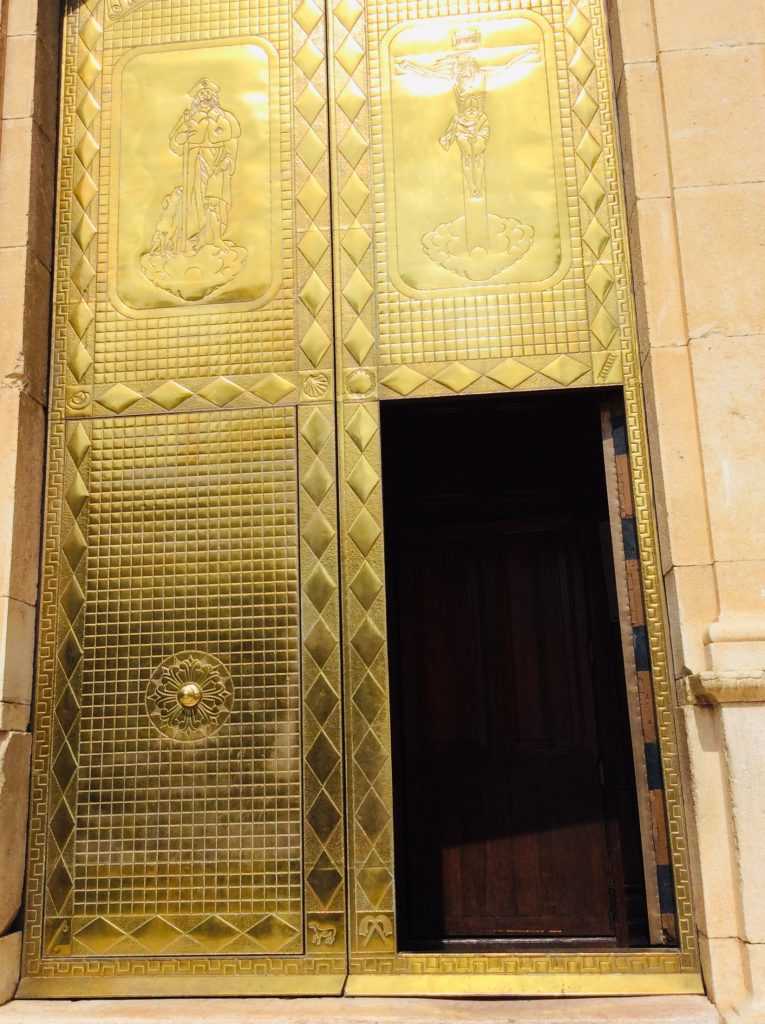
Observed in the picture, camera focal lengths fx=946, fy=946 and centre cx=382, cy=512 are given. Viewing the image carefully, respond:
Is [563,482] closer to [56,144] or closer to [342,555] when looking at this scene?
[342,555]

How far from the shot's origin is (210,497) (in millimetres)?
4348

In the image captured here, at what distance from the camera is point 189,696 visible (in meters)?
4.16

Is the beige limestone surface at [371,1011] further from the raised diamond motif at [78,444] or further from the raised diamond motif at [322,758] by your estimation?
the raised diamond motif at [78,444]

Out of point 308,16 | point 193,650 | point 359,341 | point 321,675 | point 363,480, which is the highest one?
point 308,16

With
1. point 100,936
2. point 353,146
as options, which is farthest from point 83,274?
point 100,936

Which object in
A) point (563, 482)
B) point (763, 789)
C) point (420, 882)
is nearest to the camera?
point (763, 789)

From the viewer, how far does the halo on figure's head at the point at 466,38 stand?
187 inches

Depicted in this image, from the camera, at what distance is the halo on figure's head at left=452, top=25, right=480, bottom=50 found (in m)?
4.75

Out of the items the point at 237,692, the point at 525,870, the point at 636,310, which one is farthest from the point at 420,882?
the point at 636,310

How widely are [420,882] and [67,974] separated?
249 cm

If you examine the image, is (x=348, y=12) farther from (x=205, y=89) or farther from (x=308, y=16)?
(x=205, y=89)

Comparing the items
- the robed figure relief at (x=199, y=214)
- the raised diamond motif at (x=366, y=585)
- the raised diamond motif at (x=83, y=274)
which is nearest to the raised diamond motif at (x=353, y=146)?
the robed figure relief at (x=199, y=214)

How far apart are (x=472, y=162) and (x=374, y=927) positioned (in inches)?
139

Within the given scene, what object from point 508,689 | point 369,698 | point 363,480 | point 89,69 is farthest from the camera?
point 508,689
